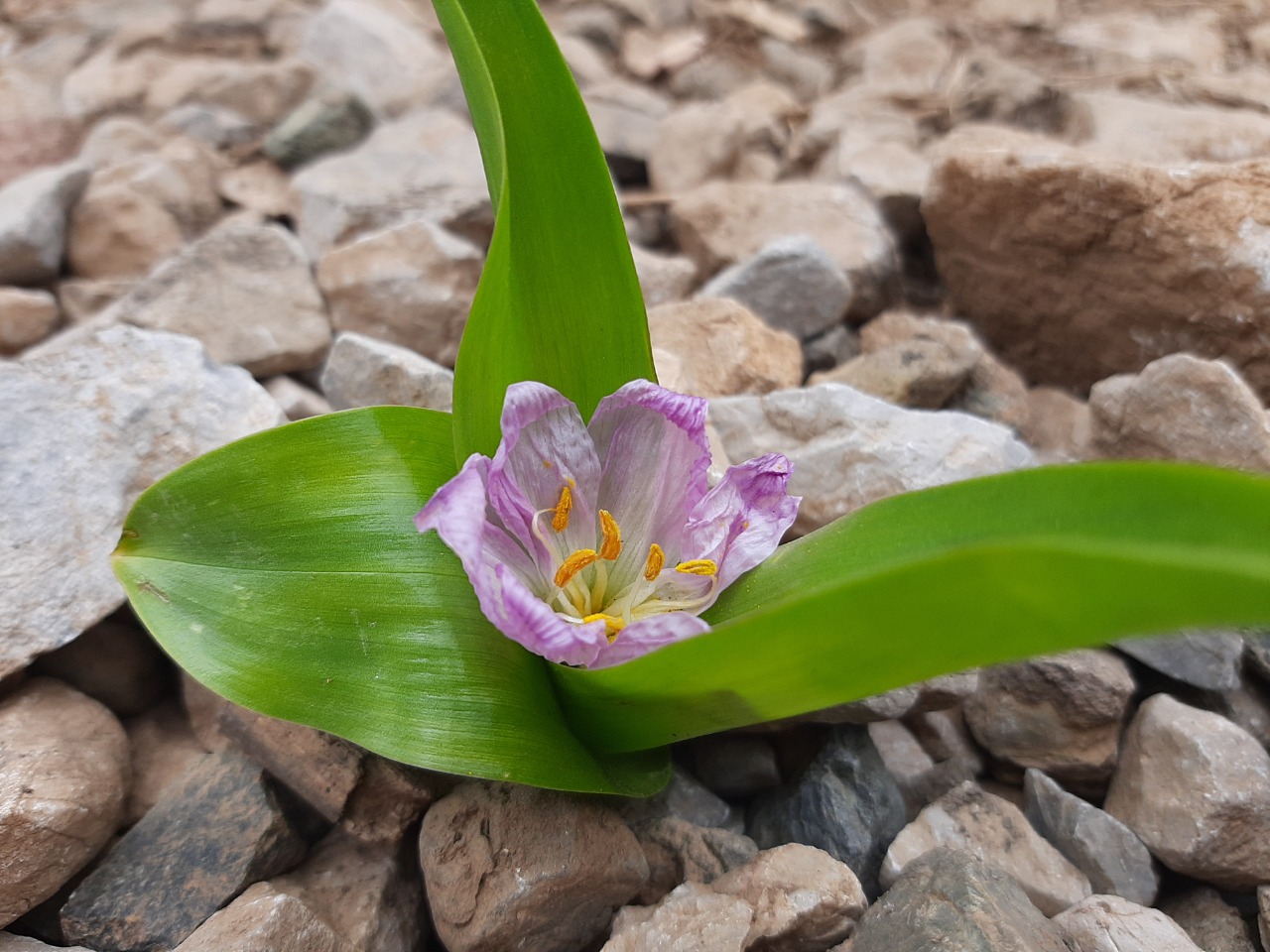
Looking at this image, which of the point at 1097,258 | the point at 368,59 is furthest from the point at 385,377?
the point at 368,59

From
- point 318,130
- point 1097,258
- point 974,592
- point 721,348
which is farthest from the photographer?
point 318,130

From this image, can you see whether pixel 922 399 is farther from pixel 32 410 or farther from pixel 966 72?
pixel 966 72

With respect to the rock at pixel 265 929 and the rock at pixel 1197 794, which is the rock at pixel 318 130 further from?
the rock at pixel 1197 794

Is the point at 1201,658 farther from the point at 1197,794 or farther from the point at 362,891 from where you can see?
the point at 362,891

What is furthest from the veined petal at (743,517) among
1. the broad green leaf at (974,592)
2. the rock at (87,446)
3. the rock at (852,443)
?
the rock at (87,446)

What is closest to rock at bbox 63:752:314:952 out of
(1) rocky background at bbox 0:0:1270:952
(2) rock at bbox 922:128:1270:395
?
(1) rocky background at bbox 0:0:1270:952

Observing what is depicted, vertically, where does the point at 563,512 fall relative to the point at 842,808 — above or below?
above

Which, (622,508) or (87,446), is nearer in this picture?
(622,508)
